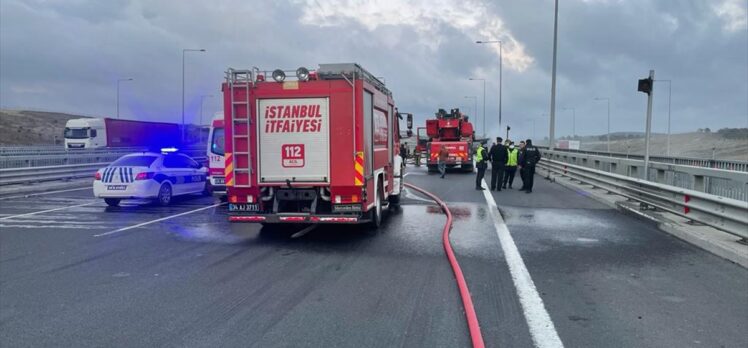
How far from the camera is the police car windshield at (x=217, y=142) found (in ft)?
48.2

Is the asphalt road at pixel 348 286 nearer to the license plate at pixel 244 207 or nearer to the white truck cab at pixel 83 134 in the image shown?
the license plate at pixel 244 207

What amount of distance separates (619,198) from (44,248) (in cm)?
1291

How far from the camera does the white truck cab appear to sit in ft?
143

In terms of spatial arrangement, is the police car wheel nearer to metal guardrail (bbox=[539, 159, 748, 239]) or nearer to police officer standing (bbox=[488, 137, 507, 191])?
police officer standing (bbox=[488, 137, 507, 191])

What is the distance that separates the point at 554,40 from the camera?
88.6 feet

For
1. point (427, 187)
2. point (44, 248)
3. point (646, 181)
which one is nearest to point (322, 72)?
point (44, 248)

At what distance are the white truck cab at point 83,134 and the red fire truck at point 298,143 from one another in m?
39.2

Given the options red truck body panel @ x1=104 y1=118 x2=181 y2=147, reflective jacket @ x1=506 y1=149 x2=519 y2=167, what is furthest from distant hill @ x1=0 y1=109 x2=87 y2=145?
reflective jacket @ x1=506 y1=149 x2=519 y2=167

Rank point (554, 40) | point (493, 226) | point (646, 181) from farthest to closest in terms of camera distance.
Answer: point (554, 40), point (646, 181), point (493, 226)

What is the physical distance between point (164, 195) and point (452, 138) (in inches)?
761

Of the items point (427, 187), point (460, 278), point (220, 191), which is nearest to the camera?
point (460, 278)

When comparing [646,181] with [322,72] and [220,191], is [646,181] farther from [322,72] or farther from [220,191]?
[220,191]

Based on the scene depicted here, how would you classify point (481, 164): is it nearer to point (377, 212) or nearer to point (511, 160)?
point (511, 160)

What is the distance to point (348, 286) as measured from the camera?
639 cm
